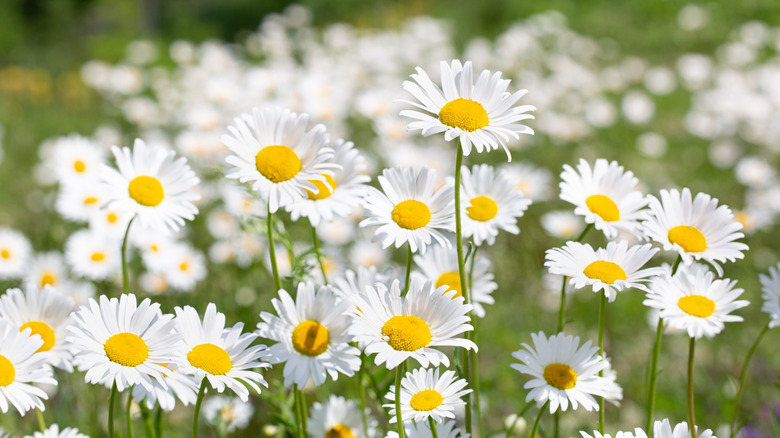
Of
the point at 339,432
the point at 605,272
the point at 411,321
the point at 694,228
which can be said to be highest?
the point at 694,228

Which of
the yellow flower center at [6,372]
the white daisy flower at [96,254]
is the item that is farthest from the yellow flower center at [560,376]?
the white daisy flower at [96,254]

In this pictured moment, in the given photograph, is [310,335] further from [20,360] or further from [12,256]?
[12,256]

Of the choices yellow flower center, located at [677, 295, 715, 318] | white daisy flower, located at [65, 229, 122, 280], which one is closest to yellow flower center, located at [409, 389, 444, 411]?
yellow flower center, located at [677, 295, 715, 318]

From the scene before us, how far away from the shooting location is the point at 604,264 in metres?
1.52

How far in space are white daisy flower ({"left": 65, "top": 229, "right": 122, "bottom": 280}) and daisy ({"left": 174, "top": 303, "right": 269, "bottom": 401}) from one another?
5.14 ft

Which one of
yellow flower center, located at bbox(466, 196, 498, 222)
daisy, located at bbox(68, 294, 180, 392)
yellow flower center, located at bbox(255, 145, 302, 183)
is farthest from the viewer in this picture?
yellow flower center, located at bbox(466, 196, 498, 222)

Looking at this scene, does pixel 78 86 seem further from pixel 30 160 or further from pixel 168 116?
pixel 168 116

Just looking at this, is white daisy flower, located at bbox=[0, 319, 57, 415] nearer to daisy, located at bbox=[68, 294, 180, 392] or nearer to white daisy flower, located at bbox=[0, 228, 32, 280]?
daisy, located at bbox=[68, 294, 180, 392]

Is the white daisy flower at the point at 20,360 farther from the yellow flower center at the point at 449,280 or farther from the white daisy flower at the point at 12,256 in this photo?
the white daisy flower at the point at 12,256

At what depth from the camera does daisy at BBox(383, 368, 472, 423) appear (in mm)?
1435

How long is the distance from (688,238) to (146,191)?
1.27 metres

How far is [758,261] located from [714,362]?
0.91m

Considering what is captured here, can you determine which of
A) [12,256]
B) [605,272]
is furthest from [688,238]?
[12,256]

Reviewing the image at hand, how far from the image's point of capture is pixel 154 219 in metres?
1.68
